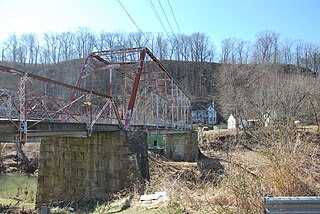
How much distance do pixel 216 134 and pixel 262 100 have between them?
787 centimetres

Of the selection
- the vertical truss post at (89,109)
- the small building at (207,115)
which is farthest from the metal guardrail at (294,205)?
the small building at (207,115)

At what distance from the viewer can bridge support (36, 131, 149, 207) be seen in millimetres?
11227

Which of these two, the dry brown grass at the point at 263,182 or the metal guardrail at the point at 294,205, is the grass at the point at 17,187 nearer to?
the dry brown grass at the point at 263,182

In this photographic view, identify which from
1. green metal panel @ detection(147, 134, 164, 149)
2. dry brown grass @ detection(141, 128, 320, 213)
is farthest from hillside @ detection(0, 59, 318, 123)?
dry brown grass @ detection(141, 128, 320, 213)

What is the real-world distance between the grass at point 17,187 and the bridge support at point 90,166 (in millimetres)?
→ 6726

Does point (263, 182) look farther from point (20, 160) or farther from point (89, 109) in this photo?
point (20, 160)

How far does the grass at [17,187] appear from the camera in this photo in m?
18.7

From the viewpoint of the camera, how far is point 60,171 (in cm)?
1230

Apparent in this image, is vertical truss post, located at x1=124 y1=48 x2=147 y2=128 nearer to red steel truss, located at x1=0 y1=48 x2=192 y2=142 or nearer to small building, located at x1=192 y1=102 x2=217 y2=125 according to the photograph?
red steel truss, located at x1=0 y1=48 x2=192 y2=142

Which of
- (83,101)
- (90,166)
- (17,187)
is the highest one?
(83,101)

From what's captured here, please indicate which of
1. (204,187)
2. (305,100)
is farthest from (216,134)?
(204,187)

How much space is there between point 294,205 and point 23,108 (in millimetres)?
5774

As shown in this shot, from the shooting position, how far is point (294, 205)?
156 inches

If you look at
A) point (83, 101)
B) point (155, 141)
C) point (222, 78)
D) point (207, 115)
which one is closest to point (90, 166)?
point (83, 101)
